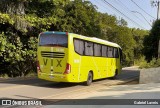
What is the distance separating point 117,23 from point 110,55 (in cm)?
3932

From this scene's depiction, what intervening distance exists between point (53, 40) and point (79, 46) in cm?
158

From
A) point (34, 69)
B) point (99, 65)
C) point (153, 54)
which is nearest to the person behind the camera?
point (99, 65)

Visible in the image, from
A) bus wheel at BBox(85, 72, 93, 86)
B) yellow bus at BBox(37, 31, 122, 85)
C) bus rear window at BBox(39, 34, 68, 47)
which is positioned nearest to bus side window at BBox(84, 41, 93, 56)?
yellow bus at BBox(37, 31, 122, 85)

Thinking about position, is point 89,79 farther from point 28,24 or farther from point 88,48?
point 28,24

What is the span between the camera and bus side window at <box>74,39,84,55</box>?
804 inches

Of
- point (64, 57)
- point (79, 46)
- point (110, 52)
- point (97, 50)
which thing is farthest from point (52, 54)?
point (110, 52)

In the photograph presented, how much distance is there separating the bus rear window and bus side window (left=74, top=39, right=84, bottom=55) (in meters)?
0.75

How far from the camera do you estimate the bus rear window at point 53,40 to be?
19886 mm

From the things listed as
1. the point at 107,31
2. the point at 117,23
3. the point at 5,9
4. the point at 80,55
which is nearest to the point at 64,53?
the point at 80,55

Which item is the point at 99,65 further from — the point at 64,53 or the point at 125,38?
the point at 125,38

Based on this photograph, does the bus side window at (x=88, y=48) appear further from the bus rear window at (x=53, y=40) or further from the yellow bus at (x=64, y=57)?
the bus rear window at (x=53, y=40)

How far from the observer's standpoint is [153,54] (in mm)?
39719

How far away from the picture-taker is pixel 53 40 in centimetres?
2014

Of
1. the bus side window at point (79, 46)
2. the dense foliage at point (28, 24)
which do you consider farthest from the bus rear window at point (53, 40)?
the dense foliage at point (28, 24)
